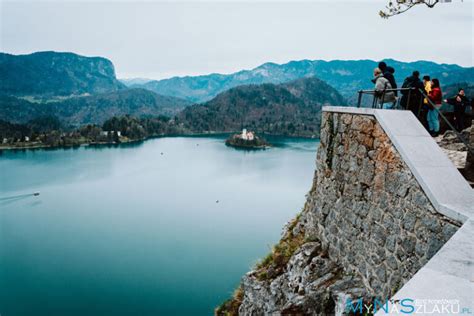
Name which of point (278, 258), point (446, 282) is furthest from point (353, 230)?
point (446, 282)

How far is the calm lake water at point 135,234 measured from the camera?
27.3m

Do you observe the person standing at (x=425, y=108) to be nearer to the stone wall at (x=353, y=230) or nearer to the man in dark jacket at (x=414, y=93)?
the man in dark jacket at (x=414, y=93)

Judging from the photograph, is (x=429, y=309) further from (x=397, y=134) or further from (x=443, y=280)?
(x=397, y=134)

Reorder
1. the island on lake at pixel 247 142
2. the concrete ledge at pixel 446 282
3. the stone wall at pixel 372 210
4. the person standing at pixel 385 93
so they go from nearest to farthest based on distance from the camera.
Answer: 1. the concrete ledge at pixel 446 282
2. the stone wall at pixel 372 210
3. the person standing at pixel 385 93
4. the island on lake at pixel 247 142

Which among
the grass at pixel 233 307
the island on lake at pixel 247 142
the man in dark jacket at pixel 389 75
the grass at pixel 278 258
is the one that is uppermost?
the man in dark jacket at pixel 389 75

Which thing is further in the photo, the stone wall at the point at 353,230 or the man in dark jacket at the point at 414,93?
the man in dark jacket at the point at 414,93

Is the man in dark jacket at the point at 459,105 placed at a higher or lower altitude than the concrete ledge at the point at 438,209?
higher

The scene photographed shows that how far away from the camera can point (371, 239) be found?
497 centimetres

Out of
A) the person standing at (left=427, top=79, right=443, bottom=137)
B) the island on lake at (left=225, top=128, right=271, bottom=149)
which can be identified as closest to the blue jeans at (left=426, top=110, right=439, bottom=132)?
the person standing at (left=427, top=79, right=443, bottom=137)

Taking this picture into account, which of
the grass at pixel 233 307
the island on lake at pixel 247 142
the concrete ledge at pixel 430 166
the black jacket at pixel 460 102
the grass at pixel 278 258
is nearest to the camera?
the concrete ledge at pixel 430 166

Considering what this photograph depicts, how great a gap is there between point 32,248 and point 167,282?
17.1m

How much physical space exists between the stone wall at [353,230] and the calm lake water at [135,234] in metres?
7.78

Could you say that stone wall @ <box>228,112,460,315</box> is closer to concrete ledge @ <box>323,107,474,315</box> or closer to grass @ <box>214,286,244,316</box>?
concrete ledge @ <box>323,107,474,315</box>

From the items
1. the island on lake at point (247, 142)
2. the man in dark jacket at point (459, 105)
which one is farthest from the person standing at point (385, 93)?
the island on lake at point (247, 142)
